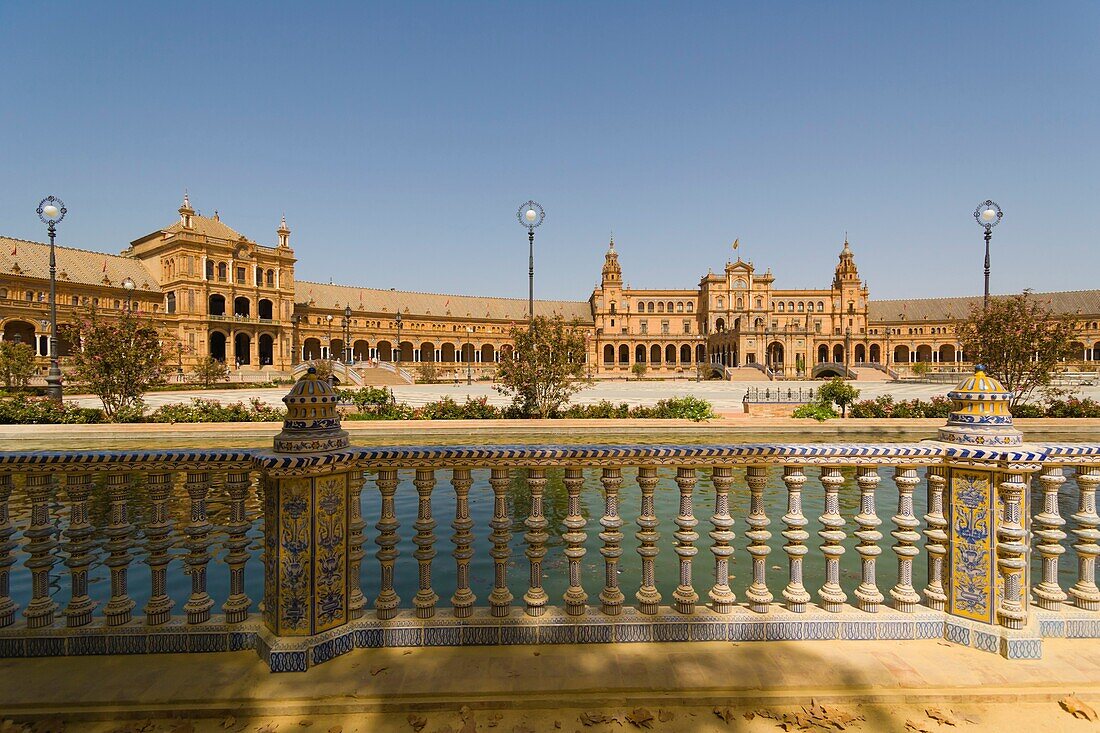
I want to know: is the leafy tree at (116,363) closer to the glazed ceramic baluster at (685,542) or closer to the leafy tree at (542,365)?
the leafy tree at (542,365)

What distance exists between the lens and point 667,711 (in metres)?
2.88

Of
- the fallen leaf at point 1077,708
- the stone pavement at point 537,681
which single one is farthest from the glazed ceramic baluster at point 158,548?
the fallen leaf at point 1077,708

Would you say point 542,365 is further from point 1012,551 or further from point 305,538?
point 1012,551

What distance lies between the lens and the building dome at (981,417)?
11.2 ft

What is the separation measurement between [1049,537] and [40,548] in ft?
19.6

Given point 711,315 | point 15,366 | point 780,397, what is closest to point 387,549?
point 780,397

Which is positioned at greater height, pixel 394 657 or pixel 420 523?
pixel 420 523

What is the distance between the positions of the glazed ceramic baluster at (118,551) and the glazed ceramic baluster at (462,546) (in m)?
1.89

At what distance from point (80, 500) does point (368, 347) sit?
3263 inches

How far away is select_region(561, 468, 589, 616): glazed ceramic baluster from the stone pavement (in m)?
0.26

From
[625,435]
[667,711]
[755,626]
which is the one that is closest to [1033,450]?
[755,626]

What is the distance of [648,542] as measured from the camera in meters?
3.52

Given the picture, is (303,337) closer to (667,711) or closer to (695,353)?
(695,353)

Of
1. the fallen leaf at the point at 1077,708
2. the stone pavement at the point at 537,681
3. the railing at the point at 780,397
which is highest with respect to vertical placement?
the stone pavement at the point at 537,681
